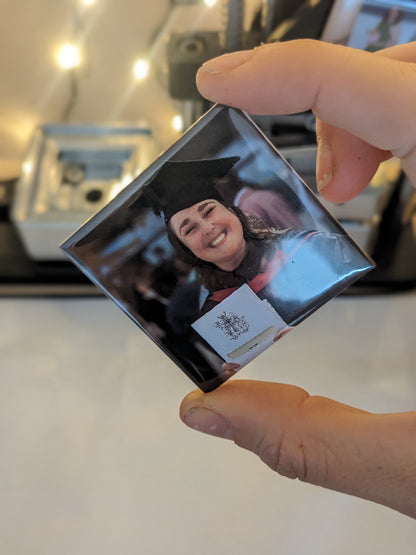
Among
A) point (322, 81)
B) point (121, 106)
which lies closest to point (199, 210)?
point (322, 81)

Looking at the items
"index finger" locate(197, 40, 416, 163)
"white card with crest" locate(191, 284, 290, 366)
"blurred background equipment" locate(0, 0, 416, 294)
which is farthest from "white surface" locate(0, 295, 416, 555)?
"index finger" locate(197, 40, 416, 163)

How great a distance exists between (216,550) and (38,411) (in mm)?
251

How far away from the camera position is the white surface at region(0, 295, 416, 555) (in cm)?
49

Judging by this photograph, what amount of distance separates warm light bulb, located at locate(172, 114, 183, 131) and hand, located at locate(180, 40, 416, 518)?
29 centimetres

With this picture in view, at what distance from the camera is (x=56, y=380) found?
585 mm

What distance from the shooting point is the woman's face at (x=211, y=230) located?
0.33 m

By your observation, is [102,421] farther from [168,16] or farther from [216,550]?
[168,16]

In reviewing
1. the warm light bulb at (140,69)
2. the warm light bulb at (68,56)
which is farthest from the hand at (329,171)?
the warm light bulb at (68,56)

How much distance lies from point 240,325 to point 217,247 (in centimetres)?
6

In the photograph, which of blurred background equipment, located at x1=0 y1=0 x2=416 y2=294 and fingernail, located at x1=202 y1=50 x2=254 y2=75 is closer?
fingernail, located at x1=202 y1=50 x2=254 y2=75

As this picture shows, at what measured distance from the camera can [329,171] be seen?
1.35ft

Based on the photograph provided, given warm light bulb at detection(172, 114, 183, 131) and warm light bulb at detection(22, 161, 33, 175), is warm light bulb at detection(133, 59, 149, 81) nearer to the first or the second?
warm light bulb at detection(172, 114, 183, 131)

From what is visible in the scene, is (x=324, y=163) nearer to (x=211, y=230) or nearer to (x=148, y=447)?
(x=211, y=230)

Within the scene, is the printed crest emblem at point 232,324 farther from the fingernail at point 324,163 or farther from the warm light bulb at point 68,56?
the warm light bulb at point 68,56
